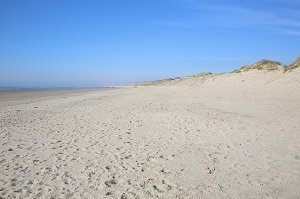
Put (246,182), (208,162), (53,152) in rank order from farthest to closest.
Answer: (53,152)
(208,162)
(246,182)

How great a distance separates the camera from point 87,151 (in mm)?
7430

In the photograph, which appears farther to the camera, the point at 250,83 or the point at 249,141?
the point at 250,83

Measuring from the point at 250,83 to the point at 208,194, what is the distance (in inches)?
1000

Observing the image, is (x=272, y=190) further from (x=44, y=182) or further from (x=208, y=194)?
(x=44, y=182)

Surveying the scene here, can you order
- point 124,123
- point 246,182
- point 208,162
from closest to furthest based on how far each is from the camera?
point 246,182, point 208,162, point 124,123

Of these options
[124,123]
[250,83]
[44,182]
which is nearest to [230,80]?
[250,83]

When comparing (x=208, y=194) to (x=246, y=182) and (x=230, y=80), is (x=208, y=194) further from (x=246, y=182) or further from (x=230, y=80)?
(x=230, y=80)

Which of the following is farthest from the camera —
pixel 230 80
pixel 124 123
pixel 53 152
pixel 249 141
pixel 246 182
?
pixel 230 80

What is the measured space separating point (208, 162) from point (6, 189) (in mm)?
4174

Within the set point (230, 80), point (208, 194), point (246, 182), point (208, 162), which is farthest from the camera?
point (230, 80)

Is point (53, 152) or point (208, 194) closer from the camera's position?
point (208, 194)

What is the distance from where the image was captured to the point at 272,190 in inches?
191

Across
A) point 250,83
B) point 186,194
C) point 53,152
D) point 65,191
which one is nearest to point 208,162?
point 186,194

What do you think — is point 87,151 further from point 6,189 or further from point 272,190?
point 272,190
